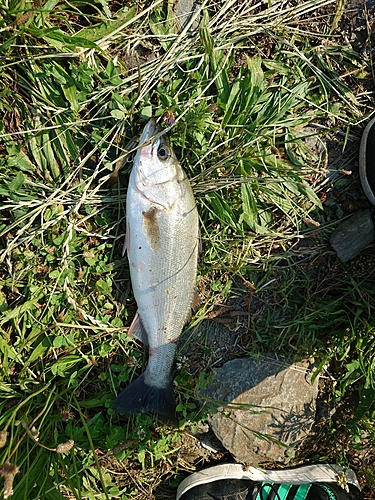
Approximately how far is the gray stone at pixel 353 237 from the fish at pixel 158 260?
107 cm

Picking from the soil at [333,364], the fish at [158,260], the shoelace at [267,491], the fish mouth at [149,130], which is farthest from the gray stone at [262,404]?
the fish mouth at [149,130]

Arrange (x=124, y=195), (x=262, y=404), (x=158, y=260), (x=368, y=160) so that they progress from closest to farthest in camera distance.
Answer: (x=158, y=260), (x=124, y=195), (x=368, y=160), (x=262, y=404)

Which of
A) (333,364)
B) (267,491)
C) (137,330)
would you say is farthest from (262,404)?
(137,330)

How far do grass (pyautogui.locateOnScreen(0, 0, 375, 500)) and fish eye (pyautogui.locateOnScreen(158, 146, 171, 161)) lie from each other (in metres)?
0.17

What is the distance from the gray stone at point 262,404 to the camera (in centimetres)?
316

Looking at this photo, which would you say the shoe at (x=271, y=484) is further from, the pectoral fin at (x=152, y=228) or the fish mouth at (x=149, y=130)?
the fish mouth at (x=149, y=130)

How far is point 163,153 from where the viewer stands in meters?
2.69

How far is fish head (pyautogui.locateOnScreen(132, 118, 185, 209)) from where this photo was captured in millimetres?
2674

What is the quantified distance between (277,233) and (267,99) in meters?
0.96

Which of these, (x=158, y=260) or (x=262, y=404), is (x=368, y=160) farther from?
(x=262, y=404)

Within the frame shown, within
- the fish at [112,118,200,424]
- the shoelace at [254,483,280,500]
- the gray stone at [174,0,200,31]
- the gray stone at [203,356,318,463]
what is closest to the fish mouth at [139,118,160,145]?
the fish at [112,118,200,424]

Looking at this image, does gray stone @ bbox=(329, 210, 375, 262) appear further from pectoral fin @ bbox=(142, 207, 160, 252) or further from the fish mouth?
the fish mouth

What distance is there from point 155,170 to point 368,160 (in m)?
1.56

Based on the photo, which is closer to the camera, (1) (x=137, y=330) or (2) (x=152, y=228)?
(2) (x=152, y=228)
